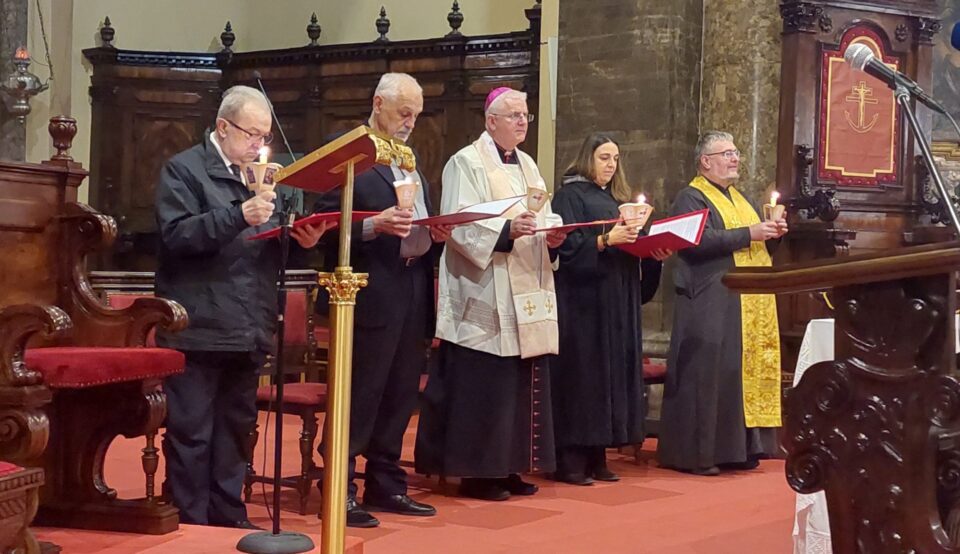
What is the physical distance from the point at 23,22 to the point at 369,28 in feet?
10.1

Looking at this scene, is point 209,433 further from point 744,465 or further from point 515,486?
point 744,465

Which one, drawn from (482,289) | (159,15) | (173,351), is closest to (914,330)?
(173,351)

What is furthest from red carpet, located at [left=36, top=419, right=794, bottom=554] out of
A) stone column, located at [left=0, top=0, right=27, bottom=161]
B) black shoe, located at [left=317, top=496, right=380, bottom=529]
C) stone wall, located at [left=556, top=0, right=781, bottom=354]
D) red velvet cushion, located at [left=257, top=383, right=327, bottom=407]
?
stone column, located at [left=0, top=0, right=27, bottom=161]

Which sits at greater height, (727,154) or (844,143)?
(844,143)

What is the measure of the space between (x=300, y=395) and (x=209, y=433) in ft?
2.97

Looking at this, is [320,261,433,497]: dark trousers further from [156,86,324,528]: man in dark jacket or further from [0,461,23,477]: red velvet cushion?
[0,461,23,477]: red velvet cushion

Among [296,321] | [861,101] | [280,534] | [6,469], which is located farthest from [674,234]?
[6,469]

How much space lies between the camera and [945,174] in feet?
28.5

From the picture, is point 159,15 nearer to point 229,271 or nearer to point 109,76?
point 109,76

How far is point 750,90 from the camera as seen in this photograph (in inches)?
307

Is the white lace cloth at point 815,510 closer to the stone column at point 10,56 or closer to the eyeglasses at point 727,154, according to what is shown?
the eyeglasses at point 727,154

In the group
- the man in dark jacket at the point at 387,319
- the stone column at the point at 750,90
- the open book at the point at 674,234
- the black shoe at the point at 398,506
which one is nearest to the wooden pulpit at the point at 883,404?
the man in dark jacket at the point at 387,319

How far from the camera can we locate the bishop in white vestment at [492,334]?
542 cm

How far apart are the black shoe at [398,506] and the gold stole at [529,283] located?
792 mm
